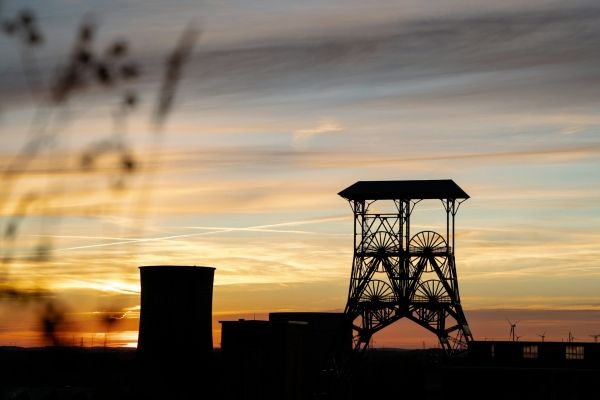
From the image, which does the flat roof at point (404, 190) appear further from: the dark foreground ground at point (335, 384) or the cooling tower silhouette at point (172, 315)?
the cooling tower silhouette at point (172, 315)

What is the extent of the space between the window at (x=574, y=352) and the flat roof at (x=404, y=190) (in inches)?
772

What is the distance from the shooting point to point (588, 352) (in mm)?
91625

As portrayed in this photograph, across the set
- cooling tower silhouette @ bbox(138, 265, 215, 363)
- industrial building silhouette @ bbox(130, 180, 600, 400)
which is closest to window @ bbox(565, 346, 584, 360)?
industrial building silhouette @ bbox(130, 180, 600, 400)

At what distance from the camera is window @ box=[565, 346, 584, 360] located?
92250 millimetres

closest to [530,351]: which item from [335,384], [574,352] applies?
[574,352]

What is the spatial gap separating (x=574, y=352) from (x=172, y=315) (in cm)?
3885

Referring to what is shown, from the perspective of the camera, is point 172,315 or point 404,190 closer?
point 172,315

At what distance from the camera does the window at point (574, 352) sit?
92.2 m

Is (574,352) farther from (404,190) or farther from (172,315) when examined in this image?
(172,315)

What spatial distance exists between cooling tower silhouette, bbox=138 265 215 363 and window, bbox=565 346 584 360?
35263 millimetres

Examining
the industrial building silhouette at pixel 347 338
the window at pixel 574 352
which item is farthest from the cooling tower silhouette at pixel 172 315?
the window at pixel 574 352

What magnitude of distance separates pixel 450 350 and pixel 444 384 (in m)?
18.9

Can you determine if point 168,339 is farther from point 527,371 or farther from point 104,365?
point 104,365

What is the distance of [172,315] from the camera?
3583 inches
